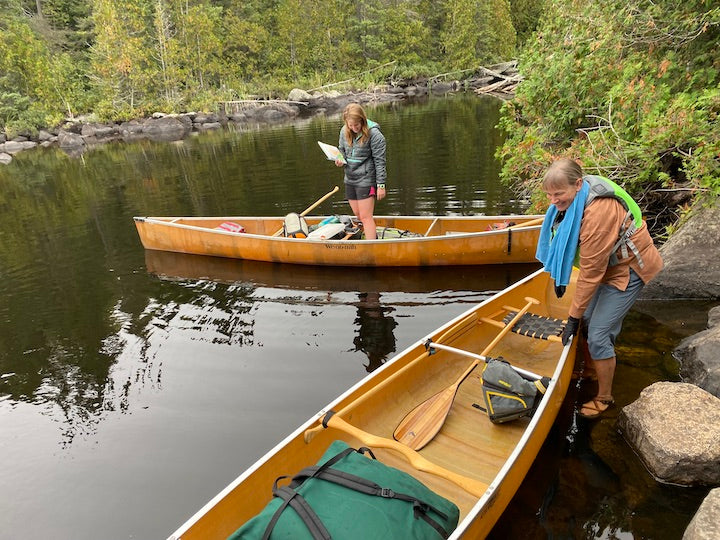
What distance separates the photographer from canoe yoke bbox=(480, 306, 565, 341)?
443 cm

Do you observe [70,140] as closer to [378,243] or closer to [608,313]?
[378,243]

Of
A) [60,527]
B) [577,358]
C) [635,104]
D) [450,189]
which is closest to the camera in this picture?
[60,527]

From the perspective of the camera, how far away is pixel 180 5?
40.6 metres

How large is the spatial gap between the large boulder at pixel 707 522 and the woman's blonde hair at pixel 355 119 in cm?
523

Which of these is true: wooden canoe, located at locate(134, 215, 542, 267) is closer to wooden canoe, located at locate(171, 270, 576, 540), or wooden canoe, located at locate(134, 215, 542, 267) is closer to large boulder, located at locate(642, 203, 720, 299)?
large boulder, located at locate(642, 203, 720, 299)

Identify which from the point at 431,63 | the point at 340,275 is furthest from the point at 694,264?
the point at 431,63

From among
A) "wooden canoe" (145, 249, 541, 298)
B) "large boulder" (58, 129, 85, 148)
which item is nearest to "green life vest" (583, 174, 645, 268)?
"wooden canoe" (145, 249, 541, 298)

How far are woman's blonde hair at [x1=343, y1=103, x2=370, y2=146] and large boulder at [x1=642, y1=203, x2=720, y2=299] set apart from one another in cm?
422

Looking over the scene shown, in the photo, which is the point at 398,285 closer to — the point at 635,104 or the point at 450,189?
the point at 635,104

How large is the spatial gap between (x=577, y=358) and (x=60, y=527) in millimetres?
4945

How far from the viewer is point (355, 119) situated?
6.45 meters

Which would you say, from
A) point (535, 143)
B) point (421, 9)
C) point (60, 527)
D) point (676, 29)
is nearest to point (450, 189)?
point (535, 143)

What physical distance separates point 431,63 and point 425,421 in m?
53.6

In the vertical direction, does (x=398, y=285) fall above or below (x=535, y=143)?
below
